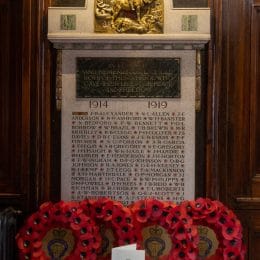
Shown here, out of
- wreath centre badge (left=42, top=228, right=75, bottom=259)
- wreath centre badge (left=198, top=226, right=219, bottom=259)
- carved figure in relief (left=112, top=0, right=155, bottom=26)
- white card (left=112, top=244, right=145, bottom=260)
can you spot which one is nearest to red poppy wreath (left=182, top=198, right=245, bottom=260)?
wreath centre badge (left=198, top=226, right=219, bottom=259)

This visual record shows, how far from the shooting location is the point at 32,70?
2830mm

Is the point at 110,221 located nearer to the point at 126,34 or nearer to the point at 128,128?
the point at 128,128

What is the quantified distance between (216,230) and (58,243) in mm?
916

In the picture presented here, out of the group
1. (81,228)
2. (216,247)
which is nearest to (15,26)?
(81,228)

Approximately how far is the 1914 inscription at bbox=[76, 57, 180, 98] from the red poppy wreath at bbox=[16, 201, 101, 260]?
0.72m

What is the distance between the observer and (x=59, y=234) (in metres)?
2.64

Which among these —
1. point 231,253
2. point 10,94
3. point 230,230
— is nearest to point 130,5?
point 10,94

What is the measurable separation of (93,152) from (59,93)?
0.42 metres

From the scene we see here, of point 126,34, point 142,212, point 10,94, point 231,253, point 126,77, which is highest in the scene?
point 126,34

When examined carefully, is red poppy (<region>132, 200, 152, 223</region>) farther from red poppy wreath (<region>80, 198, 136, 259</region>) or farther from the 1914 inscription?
the 1914 inscription

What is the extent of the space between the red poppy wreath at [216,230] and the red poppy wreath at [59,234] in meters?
0.59

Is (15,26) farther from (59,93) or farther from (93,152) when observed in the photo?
(93,152)

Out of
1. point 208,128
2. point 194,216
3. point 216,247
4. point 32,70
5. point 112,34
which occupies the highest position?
point 112,34

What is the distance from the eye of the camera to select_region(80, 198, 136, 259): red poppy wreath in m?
2.58
